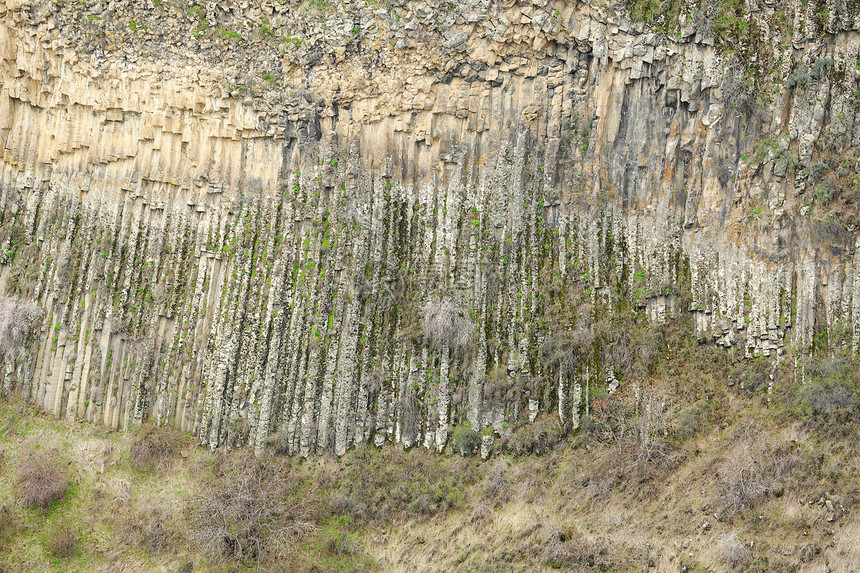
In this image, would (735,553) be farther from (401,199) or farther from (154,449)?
(154,449)

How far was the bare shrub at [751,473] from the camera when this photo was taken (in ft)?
47.9

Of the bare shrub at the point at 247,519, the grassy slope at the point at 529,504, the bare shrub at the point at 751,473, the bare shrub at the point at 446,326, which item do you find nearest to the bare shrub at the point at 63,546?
the grassy slope at the point at 529,504

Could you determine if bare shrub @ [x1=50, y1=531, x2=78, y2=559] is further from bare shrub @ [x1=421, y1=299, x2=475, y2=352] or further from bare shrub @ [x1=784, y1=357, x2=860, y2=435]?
bare shrub @ [x1=784, y1=357, x2=860, y2=435]

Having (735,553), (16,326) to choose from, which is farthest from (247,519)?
(735,553)

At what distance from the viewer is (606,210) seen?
17781 mm

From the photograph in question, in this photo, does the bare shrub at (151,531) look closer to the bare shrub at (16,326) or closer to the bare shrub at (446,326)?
the bare shrub at (16,326)

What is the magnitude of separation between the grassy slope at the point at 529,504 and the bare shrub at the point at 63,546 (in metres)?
0.13

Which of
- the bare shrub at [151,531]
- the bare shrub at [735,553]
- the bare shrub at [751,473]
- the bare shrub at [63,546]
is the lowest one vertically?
the bare shrub at [63,546]

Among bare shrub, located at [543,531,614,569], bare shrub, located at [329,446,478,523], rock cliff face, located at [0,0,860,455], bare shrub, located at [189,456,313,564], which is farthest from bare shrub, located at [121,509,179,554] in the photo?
bare shrub, located at [543,531,614,569]

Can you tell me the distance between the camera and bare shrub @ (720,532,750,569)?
13.8 metres

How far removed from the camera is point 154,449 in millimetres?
17562

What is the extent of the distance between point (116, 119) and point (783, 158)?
54.1 feet

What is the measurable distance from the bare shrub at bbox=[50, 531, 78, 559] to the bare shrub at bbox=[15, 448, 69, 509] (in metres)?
1.02

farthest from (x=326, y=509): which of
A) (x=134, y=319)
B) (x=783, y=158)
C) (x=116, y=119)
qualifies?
(x=783, y=158)
